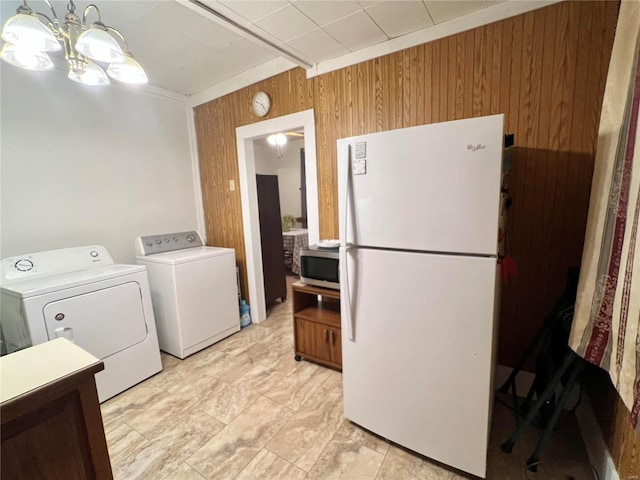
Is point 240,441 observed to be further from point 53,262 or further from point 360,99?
point 360,99

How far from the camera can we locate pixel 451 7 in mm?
1713

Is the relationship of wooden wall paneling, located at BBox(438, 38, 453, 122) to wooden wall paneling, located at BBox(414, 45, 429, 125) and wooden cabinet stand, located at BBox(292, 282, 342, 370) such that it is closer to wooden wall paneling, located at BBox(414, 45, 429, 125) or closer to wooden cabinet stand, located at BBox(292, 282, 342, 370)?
wooden wall paneling, located at BBox(414, 45, 429, 125)

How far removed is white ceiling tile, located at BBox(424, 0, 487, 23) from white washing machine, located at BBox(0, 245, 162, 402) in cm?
272

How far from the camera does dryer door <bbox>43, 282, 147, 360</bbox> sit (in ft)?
5.85

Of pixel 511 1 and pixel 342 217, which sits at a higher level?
pixel 511 1

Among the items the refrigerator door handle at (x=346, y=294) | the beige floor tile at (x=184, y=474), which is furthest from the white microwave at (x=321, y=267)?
the beige floor tile at (x=184, y=474)

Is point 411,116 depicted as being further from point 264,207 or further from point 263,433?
point 263,433

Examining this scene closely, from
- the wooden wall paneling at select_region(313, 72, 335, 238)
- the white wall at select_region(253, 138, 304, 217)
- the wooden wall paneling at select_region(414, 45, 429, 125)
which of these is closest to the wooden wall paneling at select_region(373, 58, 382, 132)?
the wooden wall paneling at select_region(414, 45, 429, 125)

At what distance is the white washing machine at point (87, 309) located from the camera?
68.1 inches

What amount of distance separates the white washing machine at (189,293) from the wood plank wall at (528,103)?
1761 millimetres

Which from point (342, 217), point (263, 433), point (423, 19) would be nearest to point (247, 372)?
point (263, 433)

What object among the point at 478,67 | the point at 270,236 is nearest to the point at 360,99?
the point at 478,67

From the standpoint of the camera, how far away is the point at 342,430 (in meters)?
1.67

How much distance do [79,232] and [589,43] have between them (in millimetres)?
3827
